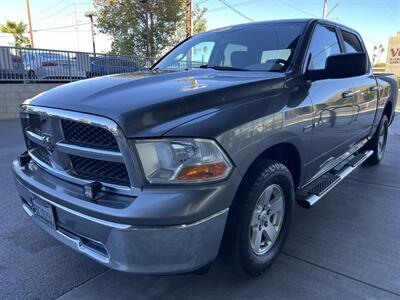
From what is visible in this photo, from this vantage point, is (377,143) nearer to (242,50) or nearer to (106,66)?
(242,50)

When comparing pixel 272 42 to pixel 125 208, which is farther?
pixel 272 42

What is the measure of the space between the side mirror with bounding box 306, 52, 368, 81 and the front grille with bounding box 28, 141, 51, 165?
6.80 feet

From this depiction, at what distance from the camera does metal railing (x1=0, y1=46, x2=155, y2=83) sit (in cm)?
955

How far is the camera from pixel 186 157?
1848 mm

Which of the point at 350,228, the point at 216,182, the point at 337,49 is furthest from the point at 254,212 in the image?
the point at 337,49

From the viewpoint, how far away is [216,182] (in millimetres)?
1873

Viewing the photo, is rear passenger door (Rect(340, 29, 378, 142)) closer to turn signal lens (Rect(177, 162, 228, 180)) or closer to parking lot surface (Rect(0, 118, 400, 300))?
parking lot surface (Rect(0, 118, 400, 300))

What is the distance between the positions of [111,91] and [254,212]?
3.97 ft

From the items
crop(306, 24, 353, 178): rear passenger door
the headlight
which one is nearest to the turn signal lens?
the headlight

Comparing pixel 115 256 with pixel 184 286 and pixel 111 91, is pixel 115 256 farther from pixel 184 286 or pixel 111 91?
pixel 111 91

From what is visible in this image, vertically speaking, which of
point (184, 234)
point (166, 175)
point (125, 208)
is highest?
point (166, 175)

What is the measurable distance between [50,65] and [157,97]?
31.0 ft

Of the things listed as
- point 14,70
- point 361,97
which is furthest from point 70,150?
point 14,70

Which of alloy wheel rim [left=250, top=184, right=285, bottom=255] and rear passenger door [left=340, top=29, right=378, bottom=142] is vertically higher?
rear passenger door [left=340, top=29, right=378, bottom=142]
